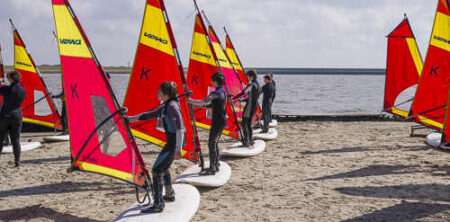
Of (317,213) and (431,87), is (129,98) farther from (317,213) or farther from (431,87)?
(431,87)

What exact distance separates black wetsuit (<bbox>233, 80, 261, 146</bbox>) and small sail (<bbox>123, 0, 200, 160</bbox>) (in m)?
2.90

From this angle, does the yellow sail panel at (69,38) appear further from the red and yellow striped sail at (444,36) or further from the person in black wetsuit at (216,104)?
the red and yellow striped sail at (444,36)

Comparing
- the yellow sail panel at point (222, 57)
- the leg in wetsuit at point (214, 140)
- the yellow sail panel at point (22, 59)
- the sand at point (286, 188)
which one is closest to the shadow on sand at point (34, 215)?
the sand at point (286, 188)

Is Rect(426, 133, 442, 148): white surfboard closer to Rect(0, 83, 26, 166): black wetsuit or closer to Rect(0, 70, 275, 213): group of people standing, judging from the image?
Rect(0, 70, 275, 213): group of people standing

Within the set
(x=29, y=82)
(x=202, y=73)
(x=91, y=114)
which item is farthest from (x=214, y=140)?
(x=29, y=82)

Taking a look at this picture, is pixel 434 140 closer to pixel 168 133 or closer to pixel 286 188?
pixel 286 188

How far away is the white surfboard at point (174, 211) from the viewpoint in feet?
17.8

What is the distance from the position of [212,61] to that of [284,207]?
5.21 m

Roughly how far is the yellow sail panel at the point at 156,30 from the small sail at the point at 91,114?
87.4 inches

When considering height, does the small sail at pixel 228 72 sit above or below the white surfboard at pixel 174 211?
above

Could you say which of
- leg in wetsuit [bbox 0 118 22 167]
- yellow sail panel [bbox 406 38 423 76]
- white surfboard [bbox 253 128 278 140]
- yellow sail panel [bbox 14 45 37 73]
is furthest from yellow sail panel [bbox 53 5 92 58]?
yellow sail panel [bbox 406 38 423 76]

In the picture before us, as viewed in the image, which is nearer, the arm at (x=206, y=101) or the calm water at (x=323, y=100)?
the arm at (x=206, y=101)

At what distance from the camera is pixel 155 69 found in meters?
8.10

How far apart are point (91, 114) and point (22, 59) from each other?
27.9 ft
